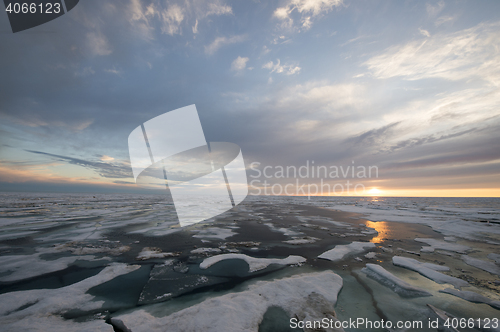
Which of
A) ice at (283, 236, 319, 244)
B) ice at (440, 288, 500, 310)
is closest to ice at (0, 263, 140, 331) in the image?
ice at (283, 236, 319, 244)

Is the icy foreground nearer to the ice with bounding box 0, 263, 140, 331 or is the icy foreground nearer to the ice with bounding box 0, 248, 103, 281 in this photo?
the ice with bounding box 0, 263, 140, 331

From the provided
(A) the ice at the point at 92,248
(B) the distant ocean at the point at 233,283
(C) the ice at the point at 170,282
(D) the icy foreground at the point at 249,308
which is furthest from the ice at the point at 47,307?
(A) the ice at the point at 92,248

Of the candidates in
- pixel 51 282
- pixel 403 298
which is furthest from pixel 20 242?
pixel 403 298

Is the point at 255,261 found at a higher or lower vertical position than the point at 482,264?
higher

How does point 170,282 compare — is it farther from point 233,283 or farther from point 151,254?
point 151,254

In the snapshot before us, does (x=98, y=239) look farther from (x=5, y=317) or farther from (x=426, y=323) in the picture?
(x=426, y=323)

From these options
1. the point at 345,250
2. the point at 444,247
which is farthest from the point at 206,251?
the point at 444,247

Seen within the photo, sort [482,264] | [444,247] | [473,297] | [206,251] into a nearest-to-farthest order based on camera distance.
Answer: [473,297] → [482,264] → [206,251] → [444,247]
